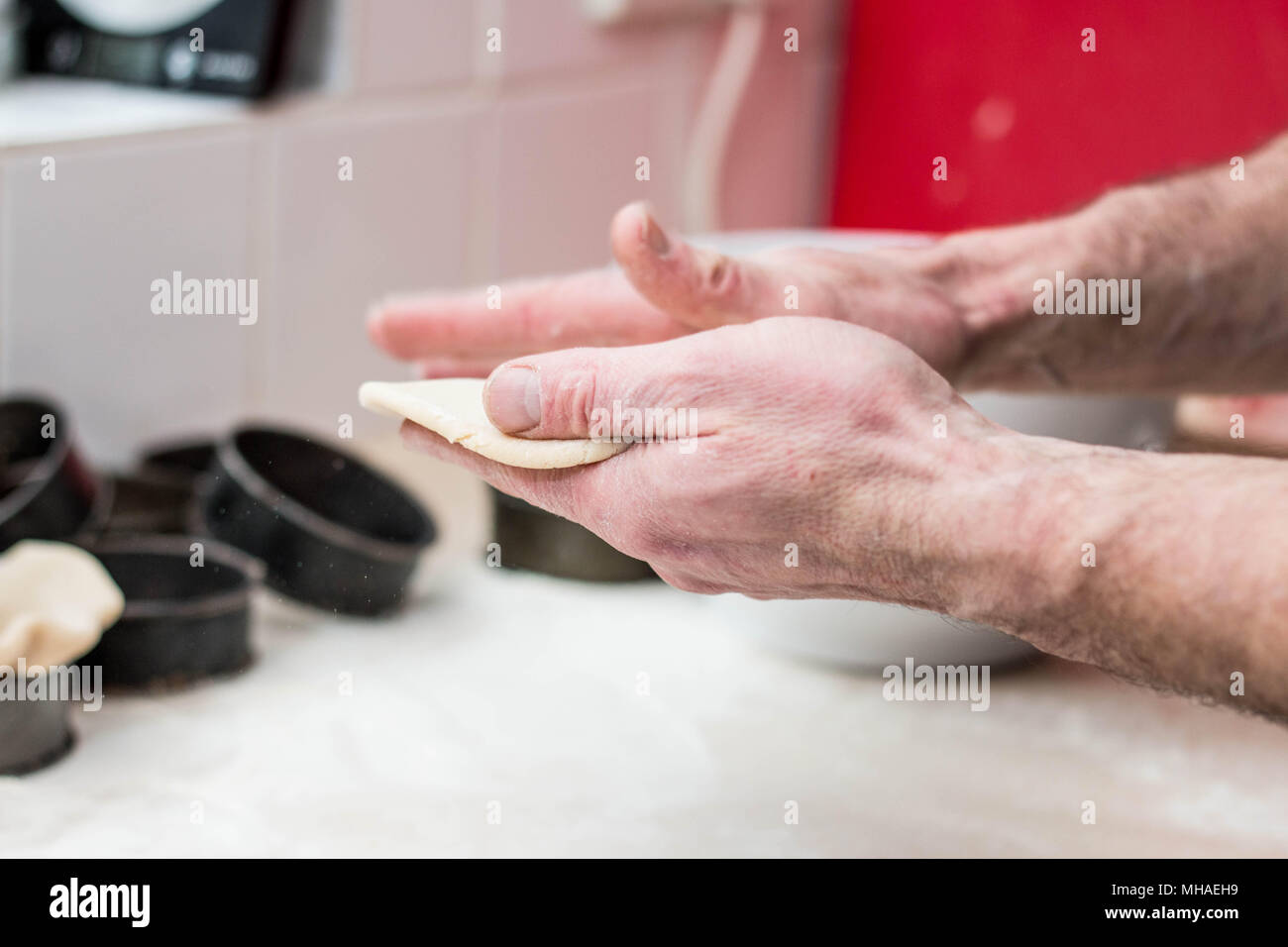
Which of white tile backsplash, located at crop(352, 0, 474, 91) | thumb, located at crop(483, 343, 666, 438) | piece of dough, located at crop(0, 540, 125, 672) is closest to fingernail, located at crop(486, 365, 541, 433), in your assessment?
thumb, located at crop(483, 343, 666, 438)

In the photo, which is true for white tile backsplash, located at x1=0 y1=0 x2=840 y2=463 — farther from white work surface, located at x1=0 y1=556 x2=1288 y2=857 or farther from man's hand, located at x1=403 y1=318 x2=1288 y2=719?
man's hand, located at x1=403 y1=318 x2=1288 y2=719

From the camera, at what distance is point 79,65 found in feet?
3.02

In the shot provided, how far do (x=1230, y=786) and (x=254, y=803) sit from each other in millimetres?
492

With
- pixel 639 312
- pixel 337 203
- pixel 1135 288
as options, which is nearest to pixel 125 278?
pixel 337 203

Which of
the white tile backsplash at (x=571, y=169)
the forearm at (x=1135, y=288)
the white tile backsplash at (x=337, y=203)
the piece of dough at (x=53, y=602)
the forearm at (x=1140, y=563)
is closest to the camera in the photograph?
the forearm at (x=1140, y=563)

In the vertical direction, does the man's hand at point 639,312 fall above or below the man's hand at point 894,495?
above

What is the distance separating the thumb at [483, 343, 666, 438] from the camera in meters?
0.47

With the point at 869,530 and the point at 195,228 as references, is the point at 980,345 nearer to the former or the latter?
the point at 869,530

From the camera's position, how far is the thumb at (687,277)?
0.59 m

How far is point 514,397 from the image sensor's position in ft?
1.54

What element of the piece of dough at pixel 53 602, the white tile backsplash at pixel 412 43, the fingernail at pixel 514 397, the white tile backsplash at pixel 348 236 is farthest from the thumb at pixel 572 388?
the white tile backsplash at pixel 412 43

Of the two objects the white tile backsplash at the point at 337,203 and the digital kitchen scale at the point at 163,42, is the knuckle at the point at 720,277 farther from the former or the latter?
the digital kitchen scale at the point at 163,42

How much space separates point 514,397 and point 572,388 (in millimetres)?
22
